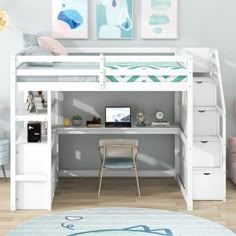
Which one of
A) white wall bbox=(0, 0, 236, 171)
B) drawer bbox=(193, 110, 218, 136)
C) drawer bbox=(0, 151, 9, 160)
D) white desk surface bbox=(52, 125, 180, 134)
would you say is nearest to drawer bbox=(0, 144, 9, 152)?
drawer bbox=(0, 151, 9, 160)

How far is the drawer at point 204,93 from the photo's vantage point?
546cm

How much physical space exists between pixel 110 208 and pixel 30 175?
0.69 meters

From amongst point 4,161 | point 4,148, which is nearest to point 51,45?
point 4,148

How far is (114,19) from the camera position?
6.03 meters

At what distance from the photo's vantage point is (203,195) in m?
5.17

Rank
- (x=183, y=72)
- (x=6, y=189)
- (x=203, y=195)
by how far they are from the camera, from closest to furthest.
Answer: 1. (x=183, y=72)
2. (x=203, y=195)
3. (x=6, y=189)

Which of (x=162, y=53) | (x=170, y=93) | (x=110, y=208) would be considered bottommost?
(x=110, y=208)

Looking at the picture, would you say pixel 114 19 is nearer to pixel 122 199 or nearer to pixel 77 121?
pixel 77 121

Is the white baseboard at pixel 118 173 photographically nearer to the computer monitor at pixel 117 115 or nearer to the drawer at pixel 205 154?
the computer monitor at pixel 117 115

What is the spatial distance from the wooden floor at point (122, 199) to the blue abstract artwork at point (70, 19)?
1460 mm

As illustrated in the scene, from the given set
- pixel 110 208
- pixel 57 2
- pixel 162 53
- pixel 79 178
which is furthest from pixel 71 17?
pixel 110 208

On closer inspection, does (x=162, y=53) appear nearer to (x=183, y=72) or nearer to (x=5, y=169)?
(x=183, y=72)

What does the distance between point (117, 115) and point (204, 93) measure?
95cm

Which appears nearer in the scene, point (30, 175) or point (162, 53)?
point (30, 175)
